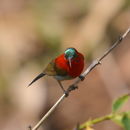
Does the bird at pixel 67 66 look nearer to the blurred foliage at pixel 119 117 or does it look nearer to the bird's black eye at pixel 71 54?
the bird's black eye at pixel 71 54

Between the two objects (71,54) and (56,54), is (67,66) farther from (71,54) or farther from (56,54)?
(56,54)

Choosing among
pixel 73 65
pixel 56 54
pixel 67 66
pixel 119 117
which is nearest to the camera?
pixel 119 117

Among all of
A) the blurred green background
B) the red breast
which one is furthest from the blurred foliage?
the blurred green background

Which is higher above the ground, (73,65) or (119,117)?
(73,65)

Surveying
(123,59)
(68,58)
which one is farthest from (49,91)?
(68,58)

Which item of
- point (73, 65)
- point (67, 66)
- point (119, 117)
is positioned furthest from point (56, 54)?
point (119, 117)

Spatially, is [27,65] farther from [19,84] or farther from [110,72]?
[110,72]

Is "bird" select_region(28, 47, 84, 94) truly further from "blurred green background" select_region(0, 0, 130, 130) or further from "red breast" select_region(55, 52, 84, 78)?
"blurred green background" select_region(0, 0, 130, 130)

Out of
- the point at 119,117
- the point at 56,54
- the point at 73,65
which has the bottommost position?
the point at 119,117
